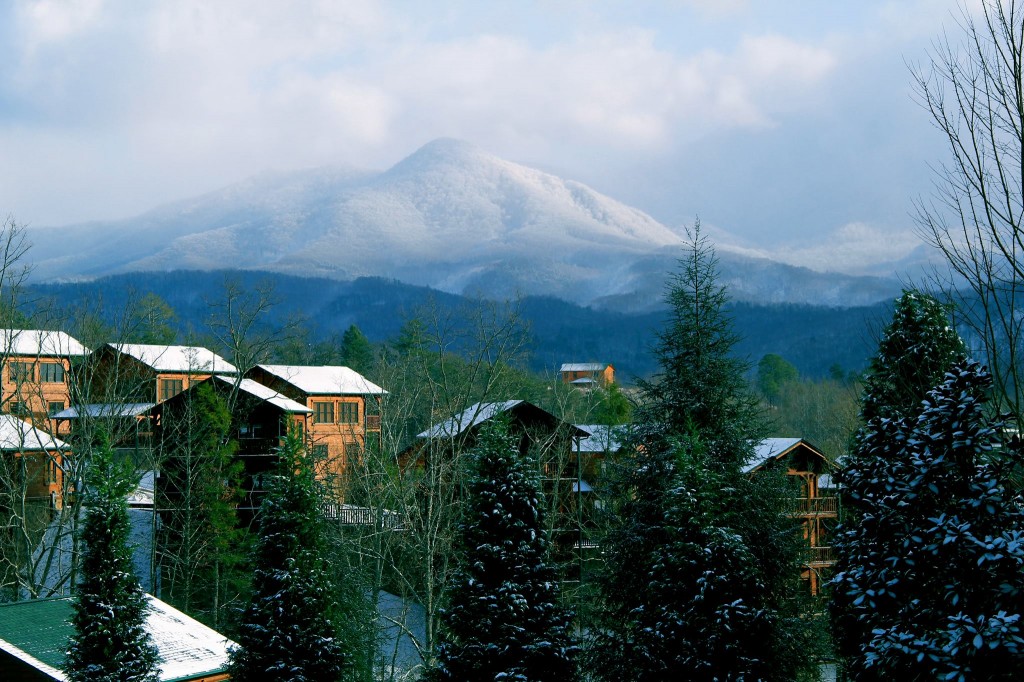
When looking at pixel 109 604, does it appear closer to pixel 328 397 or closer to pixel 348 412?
pixel 348 412

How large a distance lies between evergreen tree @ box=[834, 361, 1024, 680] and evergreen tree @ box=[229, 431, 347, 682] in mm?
9205

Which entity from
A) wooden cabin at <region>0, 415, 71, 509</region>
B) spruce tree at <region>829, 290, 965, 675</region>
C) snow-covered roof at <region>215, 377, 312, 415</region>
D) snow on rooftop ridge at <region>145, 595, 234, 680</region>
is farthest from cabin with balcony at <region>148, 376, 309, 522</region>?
spruce tree at <region>829, 290, 965, 675</region>

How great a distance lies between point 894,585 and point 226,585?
27803 millimetres

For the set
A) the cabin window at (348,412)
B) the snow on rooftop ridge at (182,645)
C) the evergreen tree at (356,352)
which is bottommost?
the snow on rooftop ridge at (182,645)

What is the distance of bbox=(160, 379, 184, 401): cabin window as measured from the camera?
151 feet

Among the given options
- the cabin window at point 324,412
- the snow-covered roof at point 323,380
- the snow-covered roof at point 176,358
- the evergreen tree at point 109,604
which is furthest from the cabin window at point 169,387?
the evergreen tree at point 109,604

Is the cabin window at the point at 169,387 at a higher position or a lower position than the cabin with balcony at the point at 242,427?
higher

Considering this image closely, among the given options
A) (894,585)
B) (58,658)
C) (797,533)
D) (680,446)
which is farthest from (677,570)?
(58,658)

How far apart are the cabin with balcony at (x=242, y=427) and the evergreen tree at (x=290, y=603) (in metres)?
18.5

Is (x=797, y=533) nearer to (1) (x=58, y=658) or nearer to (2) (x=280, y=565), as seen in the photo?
(2) (x=280, y=565)

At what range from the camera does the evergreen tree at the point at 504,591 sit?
49.3 feet

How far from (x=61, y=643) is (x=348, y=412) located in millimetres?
27705

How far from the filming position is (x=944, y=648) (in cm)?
890

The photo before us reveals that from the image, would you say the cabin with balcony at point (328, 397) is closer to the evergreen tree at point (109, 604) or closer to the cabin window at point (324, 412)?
the cabin window at point (324, 412)
